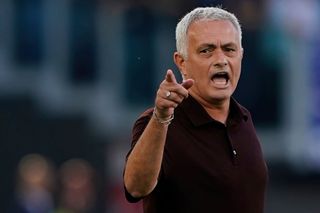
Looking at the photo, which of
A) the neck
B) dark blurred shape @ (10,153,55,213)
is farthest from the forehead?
dark blurred shape @ (10,153,55,213)

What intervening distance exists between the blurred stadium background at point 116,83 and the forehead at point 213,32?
30.1ft

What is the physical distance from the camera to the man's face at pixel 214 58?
4.52 metres

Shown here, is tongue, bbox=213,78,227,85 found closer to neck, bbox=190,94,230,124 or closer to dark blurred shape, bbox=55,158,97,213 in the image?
neck, bbox=190,94,230,124

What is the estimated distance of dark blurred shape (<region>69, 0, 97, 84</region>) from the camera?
14828 mm

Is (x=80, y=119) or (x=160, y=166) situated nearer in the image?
(x=160, y=166)

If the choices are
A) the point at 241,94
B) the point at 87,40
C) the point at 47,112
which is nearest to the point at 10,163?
the point at 47,112

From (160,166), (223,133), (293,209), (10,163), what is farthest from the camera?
(293,209)

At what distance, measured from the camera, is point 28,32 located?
48.0 feet

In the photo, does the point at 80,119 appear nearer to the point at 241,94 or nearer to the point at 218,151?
the point at 241,94

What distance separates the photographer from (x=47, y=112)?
14711 mm

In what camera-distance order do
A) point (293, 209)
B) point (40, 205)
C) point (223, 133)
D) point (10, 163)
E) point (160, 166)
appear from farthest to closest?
point (293, 209) → point (10, 163) → point (40, 205) → point (223, 133) → point (160, 166)

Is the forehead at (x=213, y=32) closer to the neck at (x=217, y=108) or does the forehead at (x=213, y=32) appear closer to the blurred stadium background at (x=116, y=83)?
the neck at (x=217, y=108)

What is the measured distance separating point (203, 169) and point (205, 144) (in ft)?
0.38

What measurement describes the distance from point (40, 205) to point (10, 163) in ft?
10.3
